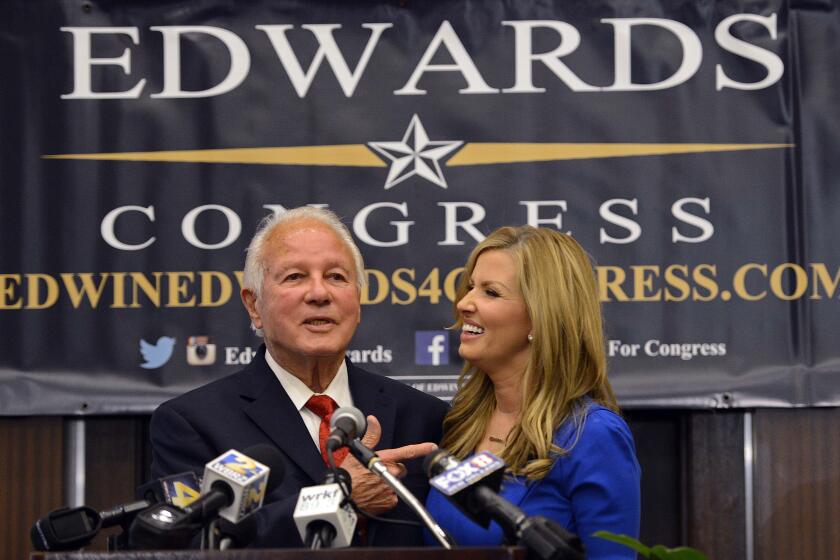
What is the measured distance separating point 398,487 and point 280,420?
0.76 meters

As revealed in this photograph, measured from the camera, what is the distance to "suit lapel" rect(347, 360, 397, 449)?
2.60 meters

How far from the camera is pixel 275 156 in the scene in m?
3.55

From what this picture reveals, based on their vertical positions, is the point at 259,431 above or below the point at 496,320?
below

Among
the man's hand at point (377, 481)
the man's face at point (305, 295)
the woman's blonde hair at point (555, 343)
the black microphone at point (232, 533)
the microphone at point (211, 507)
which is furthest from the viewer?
the man's face at point (305, 295)

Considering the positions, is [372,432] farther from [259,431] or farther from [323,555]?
[323,555]

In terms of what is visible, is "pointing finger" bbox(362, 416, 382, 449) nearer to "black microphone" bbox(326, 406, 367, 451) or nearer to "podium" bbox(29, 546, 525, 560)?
"black microphone" bbox(326, 406, 367, 451)

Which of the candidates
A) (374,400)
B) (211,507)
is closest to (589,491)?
(374,400)

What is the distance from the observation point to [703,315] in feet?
11.3

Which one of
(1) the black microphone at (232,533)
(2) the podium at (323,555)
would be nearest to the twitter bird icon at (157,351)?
(1) the black microphone at (232,533)

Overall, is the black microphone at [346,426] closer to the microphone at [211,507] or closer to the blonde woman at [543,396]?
the microphone at [211,507]

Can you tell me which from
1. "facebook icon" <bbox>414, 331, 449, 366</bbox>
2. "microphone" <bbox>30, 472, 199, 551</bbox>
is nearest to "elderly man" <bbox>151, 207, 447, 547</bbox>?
"microphone" <bbox>30, 472, 199, 551</bbox>

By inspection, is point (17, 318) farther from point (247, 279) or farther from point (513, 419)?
point (513, 419)

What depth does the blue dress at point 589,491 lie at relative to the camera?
229 centimetres

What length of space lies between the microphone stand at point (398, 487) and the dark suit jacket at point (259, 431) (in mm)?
476
